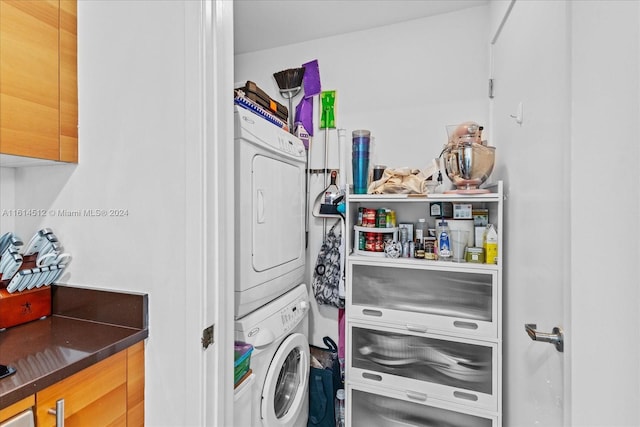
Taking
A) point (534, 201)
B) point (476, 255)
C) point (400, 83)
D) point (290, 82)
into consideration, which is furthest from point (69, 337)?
point (400, 83)

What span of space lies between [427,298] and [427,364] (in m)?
0.36

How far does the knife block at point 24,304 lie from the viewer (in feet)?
3.36

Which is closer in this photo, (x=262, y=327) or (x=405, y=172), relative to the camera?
(x=262, y=327)

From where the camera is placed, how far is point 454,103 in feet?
6.56

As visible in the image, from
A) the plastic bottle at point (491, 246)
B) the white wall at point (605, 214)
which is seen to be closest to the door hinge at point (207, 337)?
the white wall at point (605, 214)

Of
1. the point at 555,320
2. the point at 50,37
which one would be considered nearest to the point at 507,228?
the point at 555,320

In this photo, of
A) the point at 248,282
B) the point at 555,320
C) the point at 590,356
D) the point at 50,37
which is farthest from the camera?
the point at 248,282

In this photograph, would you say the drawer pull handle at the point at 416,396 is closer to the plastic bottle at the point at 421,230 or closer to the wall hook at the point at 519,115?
the plastic bottle at the point at 421,230

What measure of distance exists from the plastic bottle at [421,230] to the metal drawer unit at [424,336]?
18 centimetres

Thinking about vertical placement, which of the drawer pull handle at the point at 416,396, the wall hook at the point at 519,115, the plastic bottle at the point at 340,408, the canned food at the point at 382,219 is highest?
the wall hook at the point at 519,115

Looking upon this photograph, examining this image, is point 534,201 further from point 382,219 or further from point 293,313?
point 293,313

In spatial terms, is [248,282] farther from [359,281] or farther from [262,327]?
[359,281]

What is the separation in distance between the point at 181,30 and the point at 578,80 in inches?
42.0

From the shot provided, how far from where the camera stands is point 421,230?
1898mm
